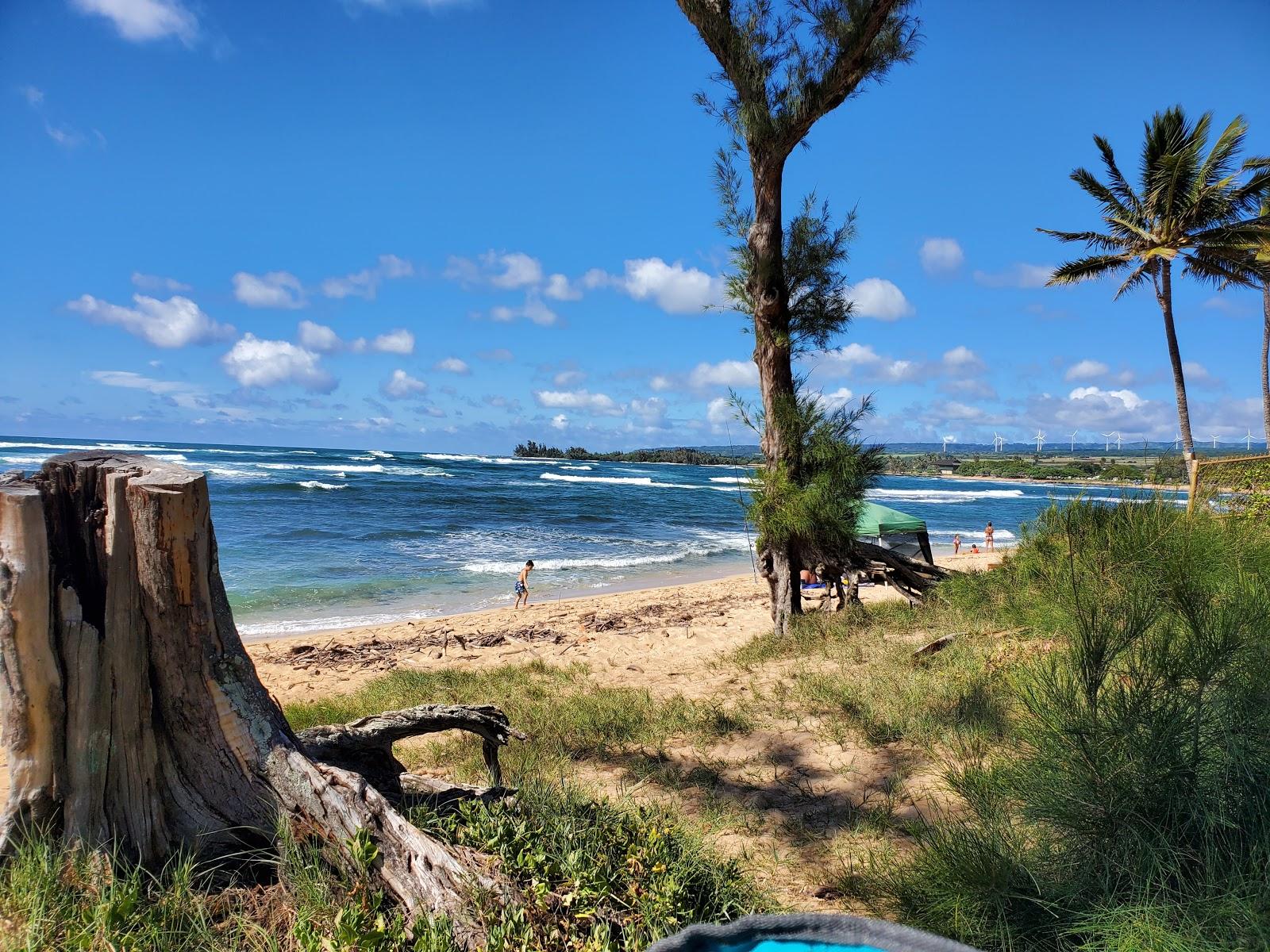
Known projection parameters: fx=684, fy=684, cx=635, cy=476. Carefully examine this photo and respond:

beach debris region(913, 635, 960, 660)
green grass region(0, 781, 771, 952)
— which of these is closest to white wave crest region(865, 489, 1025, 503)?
beach debris region(913, 635, 960, 660)

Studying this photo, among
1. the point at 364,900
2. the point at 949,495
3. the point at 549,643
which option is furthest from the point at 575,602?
the point at 949,495

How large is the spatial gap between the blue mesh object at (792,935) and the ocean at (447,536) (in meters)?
3.29

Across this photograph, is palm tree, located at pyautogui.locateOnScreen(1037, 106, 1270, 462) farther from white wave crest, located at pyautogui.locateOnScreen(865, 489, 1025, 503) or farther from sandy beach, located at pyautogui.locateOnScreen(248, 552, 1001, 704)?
white wave crest, located at pyautogui.locateOnScreen(865, 489, 1025, 503)

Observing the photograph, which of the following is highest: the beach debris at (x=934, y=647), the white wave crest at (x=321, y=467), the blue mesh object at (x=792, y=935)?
the white wave crest at (x=321, y=467)

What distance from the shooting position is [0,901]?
93.0 inches

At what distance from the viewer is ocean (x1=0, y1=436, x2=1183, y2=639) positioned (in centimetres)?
1509

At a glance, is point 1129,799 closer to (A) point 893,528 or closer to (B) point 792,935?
(B) point 792,935

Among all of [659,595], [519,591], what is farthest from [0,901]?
[659,595]

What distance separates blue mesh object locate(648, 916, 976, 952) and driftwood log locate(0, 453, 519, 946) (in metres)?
1.04

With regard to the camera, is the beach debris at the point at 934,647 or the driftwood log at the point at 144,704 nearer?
the driftwood log at the point at 144,704

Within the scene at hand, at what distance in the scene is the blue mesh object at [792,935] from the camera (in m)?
1.72

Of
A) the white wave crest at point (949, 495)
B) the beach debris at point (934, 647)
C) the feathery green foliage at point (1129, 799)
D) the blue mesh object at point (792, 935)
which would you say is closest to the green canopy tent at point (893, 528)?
the beach debris at point (934, 647)

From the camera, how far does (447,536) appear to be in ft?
85.0

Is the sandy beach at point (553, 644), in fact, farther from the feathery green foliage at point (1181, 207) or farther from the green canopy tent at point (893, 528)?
the feathery green foliage at point (1181, 207)
